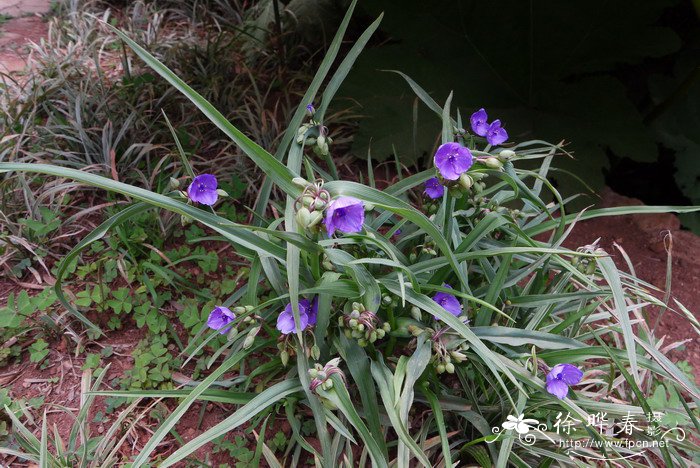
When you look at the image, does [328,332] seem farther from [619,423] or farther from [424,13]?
[424,13]

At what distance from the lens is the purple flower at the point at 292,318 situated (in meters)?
1.13

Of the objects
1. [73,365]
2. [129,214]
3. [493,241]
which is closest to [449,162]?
[493,241]

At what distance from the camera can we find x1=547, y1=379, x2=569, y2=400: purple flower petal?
1106mm

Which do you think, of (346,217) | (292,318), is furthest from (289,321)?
(346,217)

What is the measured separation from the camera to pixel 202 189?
118cm

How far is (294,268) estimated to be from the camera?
3.35ft

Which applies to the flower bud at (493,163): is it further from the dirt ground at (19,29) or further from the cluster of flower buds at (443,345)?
the dirt ground at (19,29)

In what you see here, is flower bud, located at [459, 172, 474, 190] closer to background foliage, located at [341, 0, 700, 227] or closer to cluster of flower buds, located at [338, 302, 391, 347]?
cluster of flower buds, located at [338, 302, 391, 347]

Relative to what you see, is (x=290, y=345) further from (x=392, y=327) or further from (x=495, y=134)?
(x=495, y=134)

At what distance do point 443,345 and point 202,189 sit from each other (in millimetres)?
679

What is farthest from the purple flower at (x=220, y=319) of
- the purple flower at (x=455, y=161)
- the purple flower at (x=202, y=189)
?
the purple flower at (x=455, y=161)

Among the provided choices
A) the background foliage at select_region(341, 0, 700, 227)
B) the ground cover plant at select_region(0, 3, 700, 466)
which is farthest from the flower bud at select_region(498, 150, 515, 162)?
the background foliage at select_region(341, 0, 700, 227)

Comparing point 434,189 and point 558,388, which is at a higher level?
point 434,189

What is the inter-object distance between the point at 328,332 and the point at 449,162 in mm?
560
